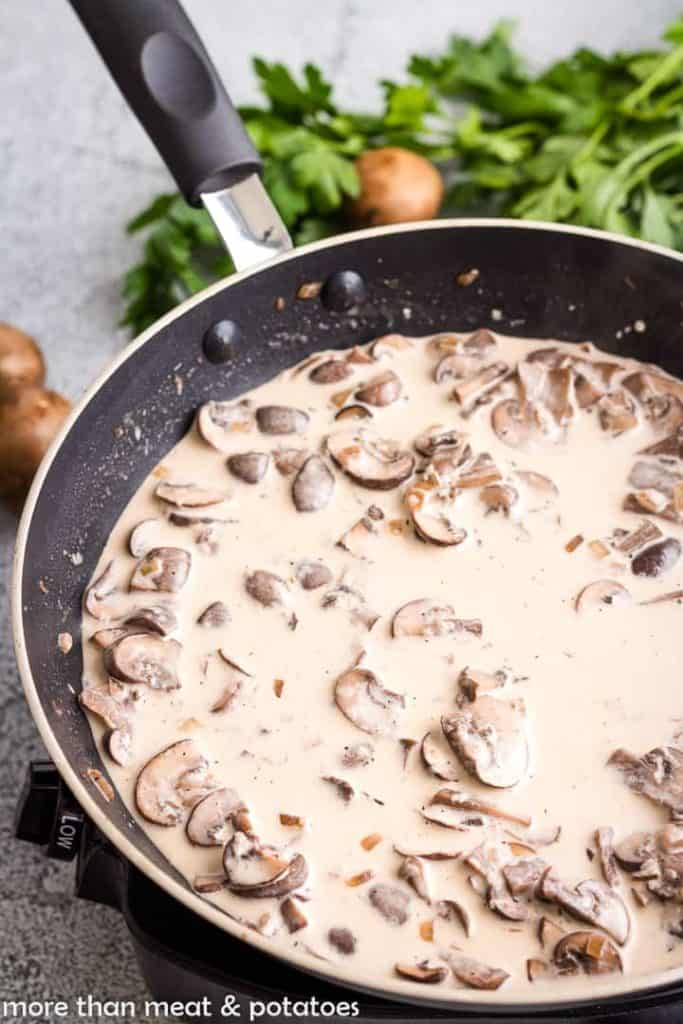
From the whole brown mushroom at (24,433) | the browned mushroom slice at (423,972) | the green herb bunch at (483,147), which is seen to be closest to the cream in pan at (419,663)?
the browned mushroom slice at (423,972)

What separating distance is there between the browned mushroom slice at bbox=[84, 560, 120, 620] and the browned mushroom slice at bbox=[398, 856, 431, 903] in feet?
1.71

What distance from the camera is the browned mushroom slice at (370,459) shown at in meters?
1.76

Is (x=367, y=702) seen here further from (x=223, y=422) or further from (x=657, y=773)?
(x=223, y=422)

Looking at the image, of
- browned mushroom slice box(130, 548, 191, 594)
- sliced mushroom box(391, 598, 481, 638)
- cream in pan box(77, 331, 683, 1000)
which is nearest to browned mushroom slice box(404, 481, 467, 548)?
cream in pan box(77, 331, 683, 1000)

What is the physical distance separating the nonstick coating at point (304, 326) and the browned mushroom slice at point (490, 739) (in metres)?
0.46

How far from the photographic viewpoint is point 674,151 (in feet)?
7.56

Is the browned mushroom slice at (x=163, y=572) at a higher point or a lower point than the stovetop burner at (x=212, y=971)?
higher

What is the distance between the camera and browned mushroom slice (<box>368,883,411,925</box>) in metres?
1.38

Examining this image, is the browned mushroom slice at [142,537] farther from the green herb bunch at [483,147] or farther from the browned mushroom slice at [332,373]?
the green herb bunch at [483,147]

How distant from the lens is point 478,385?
186 centimetres

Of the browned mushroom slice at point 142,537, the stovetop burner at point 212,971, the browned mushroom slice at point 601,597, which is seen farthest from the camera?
the browned mushroom slice at point 142,537

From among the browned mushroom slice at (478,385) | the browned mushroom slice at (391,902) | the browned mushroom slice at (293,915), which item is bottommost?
the browned mushroom slice at (391,902)

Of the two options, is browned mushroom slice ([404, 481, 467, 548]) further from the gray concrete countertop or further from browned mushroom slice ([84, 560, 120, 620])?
the gray concrete countertop

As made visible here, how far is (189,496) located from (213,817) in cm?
49
